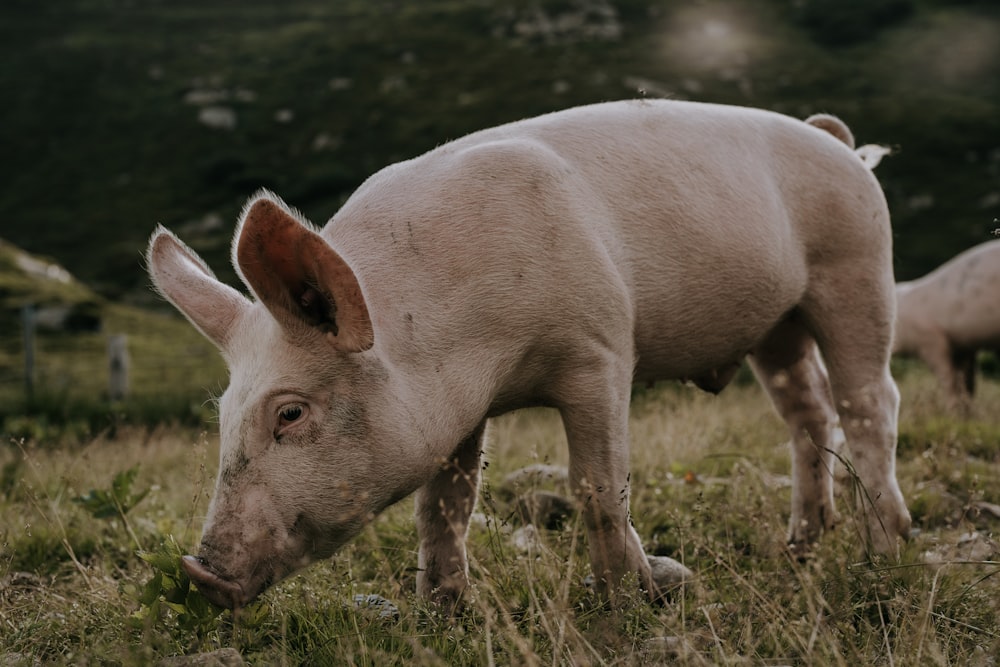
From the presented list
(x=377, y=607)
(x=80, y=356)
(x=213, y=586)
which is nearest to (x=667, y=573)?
(x=377, y=607)

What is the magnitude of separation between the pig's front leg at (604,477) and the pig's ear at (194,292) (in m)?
1.24

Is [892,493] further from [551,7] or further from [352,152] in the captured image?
[551,7]

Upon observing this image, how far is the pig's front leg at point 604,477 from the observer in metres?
3.53

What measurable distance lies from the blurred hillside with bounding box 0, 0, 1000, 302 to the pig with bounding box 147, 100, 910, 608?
35.7m

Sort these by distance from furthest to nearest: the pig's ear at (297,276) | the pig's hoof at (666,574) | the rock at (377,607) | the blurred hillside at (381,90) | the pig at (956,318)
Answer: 1. the blurred hillside at (381,90)
2. the pig at (956,318)
3. the pig's hoof at (666,574)
4. the rock at (377,607)
5. the pig's ear at (297,276)

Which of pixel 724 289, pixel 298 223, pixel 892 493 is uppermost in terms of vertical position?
pixel 298 223

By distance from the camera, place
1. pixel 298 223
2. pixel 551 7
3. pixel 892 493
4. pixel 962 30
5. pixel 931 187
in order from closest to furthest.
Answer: pixel 298 223, pixel 892 493, pixel 931 187, pixel 962 30, pixel 551 7

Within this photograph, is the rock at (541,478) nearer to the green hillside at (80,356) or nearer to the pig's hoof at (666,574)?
the pig's hoof at (666,574)

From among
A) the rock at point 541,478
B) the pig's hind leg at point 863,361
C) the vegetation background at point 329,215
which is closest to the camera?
the vegetation background at point 329,215

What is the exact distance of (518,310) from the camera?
10.9ft

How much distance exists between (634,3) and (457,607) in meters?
82.4

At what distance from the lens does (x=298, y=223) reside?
2.83m

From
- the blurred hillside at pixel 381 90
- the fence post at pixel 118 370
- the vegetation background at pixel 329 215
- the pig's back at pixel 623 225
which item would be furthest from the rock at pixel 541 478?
the blurred hillside at pixel 381 90

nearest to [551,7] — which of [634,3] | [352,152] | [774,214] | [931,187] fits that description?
[634,3]
